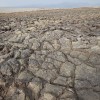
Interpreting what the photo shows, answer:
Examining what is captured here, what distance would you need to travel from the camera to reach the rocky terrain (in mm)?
3695

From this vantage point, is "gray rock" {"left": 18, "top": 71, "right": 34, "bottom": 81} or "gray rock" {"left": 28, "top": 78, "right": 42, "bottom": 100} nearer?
"gray rock" {"left": 28, "top": 78, "right": 42, "bottom": 100}

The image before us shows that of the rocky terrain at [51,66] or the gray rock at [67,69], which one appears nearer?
the rocky terrain at [51,66]

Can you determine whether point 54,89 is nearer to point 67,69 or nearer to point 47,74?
point 47,74

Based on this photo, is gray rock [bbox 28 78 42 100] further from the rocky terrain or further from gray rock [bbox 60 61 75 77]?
gray rock [bbox 60 61 75 77]

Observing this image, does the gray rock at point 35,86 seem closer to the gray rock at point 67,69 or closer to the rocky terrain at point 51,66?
the rocky terrain at point 51,66

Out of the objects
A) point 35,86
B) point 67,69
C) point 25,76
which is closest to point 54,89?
point 35,86

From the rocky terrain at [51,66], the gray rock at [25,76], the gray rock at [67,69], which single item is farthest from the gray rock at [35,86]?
the gray rock at [67,69]

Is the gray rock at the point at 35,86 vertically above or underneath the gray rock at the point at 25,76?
underneath

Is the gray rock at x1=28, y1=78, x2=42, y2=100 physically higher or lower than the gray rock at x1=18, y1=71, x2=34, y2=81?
lower

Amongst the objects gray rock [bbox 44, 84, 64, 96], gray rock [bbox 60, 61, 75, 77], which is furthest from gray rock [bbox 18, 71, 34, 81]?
gray rock [bbox 60, 61, 75, 77]

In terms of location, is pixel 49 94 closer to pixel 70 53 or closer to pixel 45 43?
pixel 70 53

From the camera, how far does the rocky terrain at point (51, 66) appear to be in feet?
12.1

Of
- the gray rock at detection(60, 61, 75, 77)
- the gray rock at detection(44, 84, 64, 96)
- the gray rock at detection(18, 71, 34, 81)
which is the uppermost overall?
the gray rock at detection(60, 61, 75, 77)

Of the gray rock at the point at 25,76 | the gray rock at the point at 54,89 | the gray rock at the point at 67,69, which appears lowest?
the gray rock at the point at 54,89
